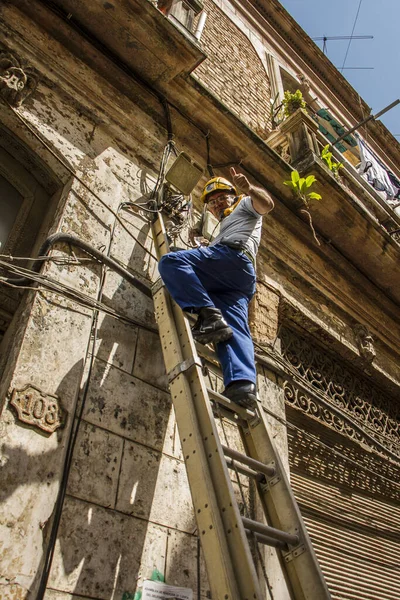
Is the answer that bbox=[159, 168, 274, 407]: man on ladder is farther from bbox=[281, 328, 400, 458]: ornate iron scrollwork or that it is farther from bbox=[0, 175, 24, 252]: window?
bbox=[281, 328, 400, 458]: ornate iron scrollwork

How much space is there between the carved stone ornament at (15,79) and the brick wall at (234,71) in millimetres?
3979

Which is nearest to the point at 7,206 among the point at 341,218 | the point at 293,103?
the point at 341,218

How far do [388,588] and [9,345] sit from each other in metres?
3.76

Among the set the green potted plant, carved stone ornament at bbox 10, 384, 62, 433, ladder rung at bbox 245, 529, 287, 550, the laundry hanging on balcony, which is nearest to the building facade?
carved stone ornament at bbox 10, 384, 62, 433

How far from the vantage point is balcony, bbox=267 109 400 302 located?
20.1ft

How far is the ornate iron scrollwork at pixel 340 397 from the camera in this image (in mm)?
4863

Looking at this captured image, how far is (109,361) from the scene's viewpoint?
10.3 feet

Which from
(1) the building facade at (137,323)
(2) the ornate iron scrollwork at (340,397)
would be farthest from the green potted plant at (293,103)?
(2) the ornate iron scrollwork at (340,397)

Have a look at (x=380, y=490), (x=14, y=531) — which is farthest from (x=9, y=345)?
(x=380, y=490)

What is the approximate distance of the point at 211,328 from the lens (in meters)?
2.89

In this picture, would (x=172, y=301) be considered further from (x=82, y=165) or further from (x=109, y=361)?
(x=82, y=165)

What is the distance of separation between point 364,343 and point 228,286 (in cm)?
329

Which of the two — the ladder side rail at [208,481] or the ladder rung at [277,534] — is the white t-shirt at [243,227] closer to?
the ladder side rail at [208,481]

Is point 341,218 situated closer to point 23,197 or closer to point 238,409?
point 23,197
